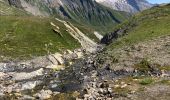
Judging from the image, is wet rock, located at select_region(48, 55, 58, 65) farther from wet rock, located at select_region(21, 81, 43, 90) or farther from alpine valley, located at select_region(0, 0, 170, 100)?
wet rock, located at select_region(21, 81, 43, 90)

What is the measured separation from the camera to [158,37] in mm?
93312

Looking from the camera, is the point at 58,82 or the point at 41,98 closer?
the point at 41,98

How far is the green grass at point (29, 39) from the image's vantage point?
128 meters

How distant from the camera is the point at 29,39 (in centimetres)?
14388

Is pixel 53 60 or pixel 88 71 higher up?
pixel 88 71

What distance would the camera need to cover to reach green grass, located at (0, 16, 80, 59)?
128 m

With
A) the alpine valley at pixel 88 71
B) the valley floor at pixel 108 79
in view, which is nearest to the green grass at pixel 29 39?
the alpine valley at pixel 88 71

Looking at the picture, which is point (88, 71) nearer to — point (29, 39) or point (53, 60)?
point (53, 60)

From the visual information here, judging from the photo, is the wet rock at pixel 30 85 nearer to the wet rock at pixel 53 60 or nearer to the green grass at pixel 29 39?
the wet rock at pixel 53 60

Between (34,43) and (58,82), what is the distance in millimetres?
66952

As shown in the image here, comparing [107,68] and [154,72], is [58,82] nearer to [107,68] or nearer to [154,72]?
[107,68]

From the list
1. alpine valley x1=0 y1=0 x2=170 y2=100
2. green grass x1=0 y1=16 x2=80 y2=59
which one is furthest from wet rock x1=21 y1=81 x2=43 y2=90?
green grass x1=0 y1=16 x2=80 y2=59

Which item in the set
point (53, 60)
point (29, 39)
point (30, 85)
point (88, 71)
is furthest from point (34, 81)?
point (29, 39)

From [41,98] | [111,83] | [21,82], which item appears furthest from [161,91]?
[21,82]
